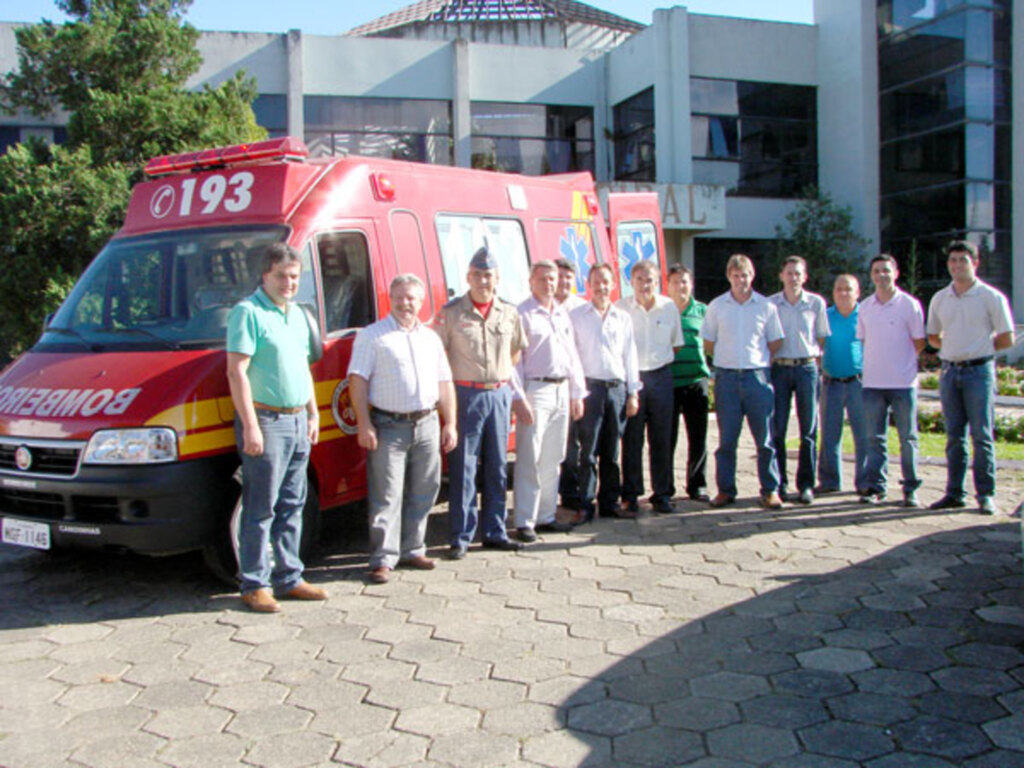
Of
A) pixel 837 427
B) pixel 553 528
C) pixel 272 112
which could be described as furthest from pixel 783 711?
pixel 272 112

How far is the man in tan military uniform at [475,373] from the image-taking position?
235 inches

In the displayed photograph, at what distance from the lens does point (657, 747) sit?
3.44 metres

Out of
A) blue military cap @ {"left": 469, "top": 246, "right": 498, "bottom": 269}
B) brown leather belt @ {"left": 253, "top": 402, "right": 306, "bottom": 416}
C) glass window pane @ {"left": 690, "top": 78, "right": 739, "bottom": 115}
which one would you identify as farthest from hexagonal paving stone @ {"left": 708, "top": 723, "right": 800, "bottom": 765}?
glass window pane @ {"left": 690, "top": 78, "right": 739, "bottom": 115}

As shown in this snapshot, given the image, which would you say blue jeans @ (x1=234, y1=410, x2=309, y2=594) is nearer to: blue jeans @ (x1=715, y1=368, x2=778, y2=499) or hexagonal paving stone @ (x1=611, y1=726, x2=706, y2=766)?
hexagonal paving stone @ (x1=611, y1=726, x2=706, y2=766)

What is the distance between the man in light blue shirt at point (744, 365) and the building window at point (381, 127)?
16355 millimetres

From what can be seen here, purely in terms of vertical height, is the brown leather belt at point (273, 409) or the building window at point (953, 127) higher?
the building window at point (953, 127)

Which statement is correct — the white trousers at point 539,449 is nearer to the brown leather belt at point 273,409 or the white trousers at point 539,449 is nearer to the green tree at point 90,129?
the brown leather belt at point 273,409

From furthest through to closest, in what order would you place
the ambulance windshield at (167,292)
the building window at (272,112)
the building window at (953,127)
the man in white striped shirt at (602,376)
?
the building window at (272,112) < the building window at (953,127) < the man in white striped shirt at (602,376) < the ambulance windshield at (167,292)

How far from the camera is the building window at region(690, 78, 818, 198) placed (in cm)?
2289

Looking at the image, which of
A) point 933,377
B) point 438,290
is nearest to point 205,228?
point 438,290

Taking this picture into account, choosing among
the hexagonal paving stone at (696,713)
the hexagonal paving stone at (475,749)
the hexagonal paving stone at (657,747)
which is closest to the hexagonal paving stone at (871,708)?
the hexagonal paving stone at (696,713)

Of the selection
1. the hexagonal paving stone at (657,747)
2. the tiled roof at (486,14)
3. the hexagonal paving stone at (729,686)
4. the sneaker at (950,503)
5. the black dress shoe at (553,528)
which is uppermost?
the tiled roof at (486,14)

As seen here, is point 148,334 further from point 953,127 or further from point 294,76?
point 953,127

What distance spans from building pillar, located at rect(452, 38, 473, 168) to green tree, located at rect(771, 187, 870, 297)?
26.7 feet
